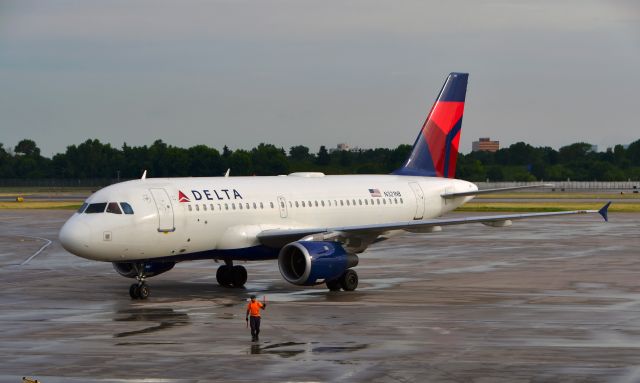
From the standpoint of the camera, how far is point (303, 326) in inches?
1167

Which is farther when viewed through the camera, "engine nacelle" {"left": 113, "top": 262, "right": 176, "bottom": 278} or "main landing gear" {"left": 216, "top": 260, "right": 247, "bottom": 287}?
"main landing gear" {"left": 216, "top": 260, "right": 247, "bottom": 287}

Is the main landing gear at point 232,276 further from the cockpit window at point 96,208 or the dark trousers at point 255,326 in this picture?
the dark trousers at point 255,326

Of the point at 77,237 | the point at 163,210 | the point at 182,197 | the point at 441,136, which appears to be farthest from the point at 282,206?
the point at 441,136

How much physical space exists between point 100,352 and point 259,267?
22.9 m

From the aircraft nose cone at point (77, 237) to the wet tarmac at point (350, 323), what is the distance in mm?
1906

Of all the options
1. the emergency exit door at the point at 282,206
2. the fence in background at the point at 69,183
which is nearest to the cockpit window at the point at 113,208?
the emergency exit door at the point at 282,206

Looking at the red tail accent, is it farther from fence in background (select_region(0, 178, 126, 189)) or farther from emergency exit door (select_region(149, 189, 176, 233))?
fence in background (select_region(0, 178, 126, 189))

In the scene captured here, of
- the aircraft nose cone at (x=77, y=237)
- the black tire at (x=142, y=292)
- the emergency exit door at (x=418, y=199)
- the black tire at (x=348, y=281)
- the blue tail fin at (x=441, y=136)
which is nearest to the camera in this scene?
the aircraft nose cone at (x=77, y=237)

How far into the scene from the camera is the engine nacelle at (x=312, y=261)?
35.6m

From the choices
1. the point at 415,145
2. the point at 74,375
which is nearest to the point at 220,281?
the point at 415,145

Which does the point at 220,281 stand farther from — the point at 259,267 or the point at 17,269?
the point at 17,269

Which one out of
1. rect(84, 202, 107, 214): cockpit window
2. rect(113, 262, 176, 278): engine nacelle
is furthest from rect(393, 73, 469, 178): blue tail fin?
rect(84, 202, 107, 214): cockpit window

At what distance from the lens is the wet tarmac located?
23078 mm

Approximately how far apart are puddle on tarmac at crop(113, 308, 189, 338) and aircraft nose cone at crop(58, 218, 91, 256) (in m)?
2.57
